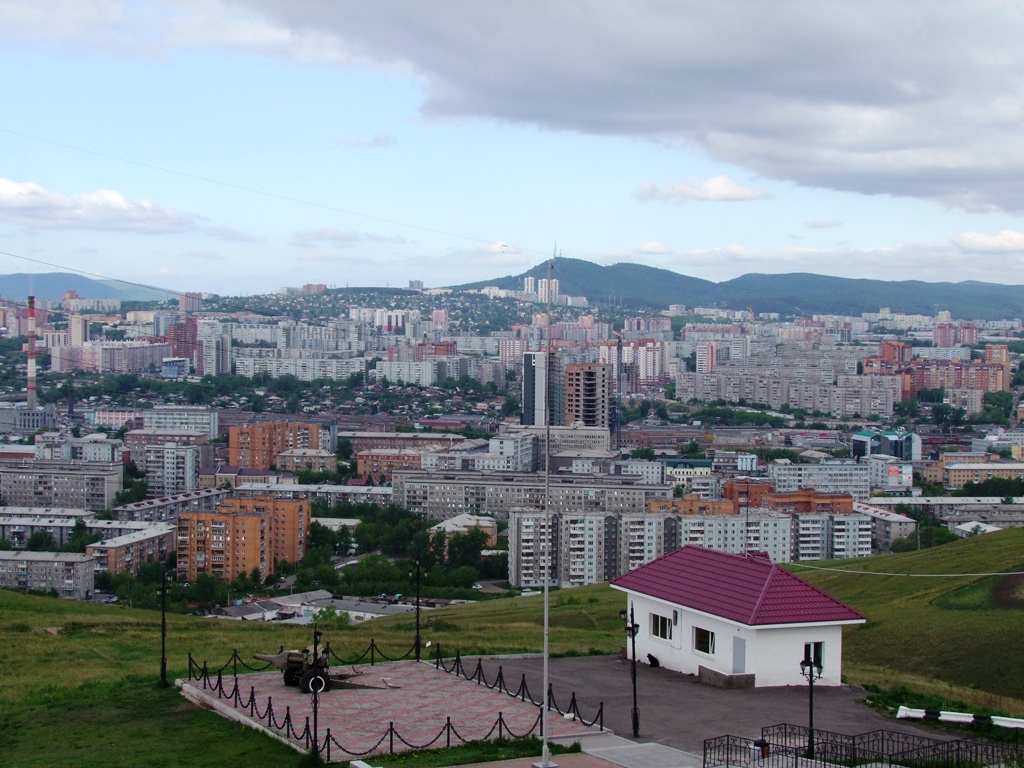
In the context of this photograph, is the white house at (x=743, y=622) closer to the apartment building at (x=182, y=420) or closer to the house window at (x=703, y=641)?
the house window at (x=703, y=641)

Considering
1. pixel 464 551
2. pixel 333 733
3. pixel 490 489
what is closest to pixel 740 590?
pixel 333 733

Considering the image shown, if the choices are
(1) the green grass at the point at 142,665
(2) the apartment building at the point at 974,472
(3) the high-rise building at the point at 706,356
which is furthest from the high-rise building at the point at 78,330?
(1) the green grass at the point at 142,665

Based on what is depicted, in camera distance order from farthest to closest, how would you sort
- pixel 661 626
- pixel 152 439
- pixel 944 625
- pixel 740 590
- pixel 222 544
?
pixel 152 439, pixel 222 544, pixel 944 625, pixel 661 626, pixel 740 590

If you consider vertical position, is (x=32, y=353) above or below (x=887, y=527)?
above

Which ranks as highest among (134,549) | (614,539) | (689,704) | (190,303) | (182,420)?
(190,303)

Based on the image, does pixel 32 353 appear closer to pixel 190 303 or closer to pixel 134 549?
pixel 134 549

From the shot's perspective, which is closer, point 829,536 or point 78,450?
point 829,536

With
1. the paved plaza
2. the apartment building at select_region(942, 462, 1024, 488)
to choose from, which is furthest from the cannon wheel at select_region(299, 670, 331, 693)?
the apartment building at select_region(942, 462, 1024, 488)
